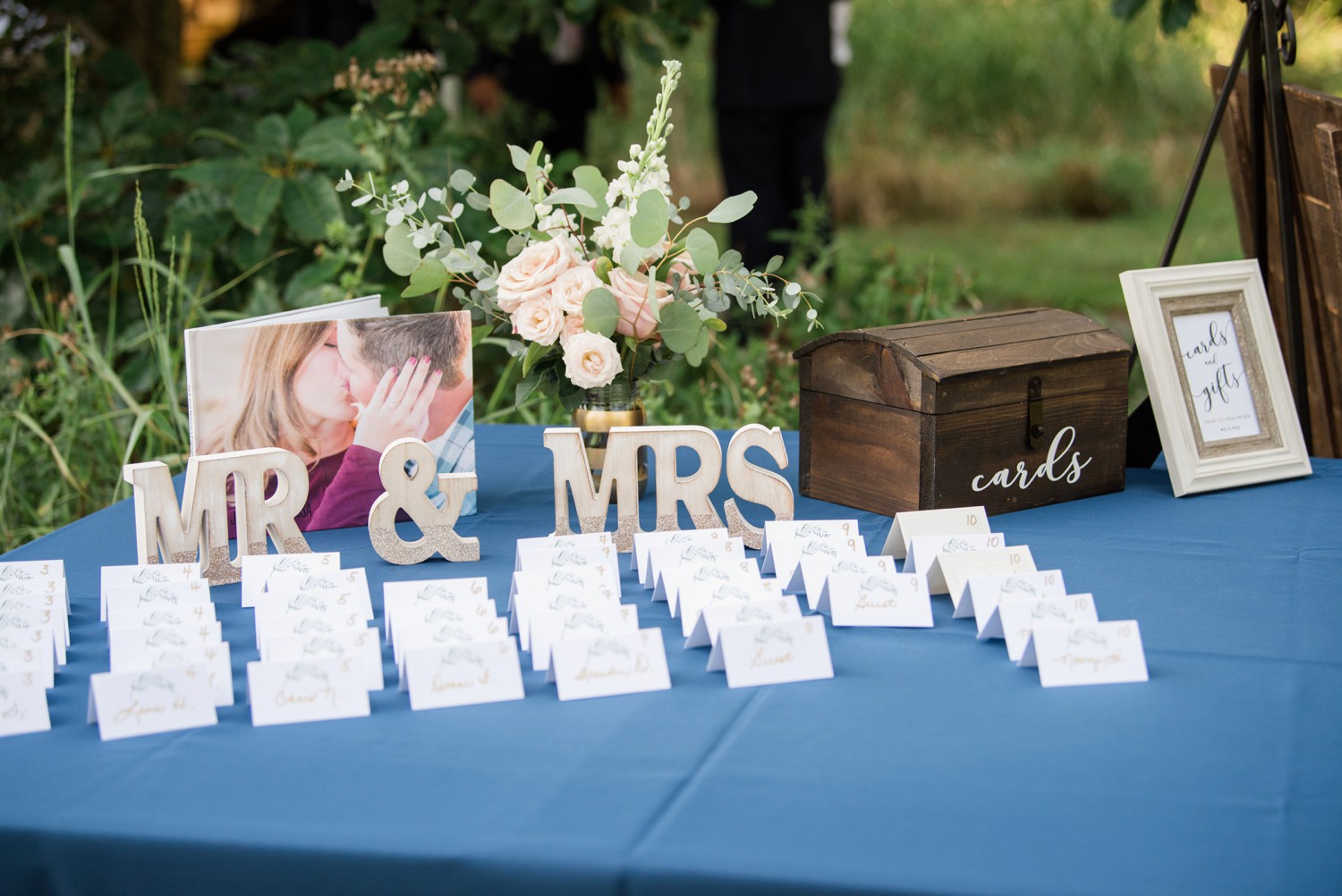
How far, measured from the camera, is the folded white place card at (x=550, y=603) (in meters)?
1.20

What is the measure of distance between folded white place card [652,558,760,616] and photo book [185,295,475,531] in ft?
1.37

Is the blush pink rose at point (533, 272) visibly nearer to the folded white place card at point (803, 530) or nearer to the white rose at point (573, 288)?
the white rose at point (573, 288)

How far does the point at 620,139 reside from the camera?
8531 mm

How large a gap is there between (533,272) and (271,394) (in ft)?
1.14

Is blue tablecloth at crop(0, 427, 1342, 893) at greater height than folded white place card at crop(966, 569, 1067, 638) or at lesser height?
lesser

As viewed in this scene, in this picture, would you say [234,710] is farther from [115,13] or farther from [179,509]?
[115,13]

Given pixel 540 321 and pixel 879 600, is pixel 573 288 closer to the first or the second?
pixel 540 321

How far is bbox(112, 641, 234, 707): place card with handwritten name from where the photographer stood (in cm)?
107

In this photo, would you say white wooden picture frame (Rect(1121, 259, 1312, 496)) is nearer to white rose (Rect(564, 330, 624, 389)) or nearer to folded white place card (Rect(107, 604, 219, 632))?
white rose (Rect(564, 330, 624, 389))

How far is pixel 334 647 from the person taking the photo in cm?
110

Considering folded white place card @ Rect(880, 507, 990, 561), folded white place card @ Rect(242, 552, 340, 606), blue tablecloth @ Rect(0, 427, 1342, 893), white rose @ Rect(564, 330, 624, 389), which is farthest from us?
white rose @ Rect(564, 330, 624, 389)

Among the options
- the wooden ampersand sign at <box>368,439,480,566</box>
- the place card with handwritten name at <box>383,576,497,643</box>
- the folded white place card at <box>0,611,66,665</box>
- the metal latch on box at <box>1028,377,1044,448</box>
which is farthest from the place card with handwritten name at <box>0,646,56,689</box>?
the metal latch on box at <box>1028,377,1044,448</box>

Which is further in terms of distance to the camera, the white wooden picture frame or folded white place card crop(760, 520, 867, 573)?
the white wooden picture frame

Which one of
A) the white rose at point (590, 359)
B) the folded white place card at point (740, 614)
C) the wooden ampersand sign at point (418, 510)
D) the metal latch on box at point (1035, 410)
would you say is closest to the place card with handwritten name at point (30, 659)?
the wooden ampersand sign at point (418, 510)
